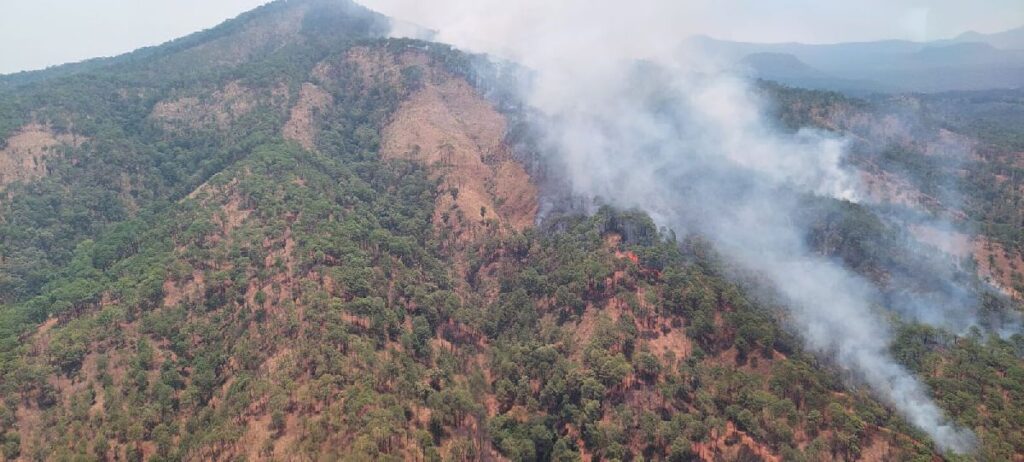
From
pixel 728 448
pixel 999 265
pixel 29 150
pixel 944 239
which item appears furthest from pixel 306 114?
pixel 999 265

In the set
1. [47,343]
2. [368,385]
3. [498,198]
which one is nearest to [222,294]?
[47,343]

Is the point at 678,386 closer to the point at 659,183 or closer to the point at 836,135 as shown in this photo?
the point at 659,183

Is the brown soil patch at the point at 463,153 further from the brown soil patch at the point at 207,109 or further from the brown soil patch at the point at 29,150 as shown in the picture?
the brown soil patch at the point at 29,150

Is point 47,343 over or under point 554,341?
over

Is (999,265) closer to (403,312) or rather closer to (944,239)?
(944,239)

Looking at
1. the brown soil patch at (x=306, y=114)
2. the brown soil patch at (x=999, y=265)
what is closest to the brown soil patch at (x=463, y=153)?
the brown soil patch at (x=306, y=114)

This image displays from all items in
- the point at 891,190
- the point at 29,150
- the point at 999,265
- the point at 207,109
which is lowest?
the point at 999,265
